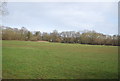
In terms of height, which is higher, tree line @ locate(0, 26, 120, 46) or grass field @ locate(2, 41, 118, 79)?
tree line @ locate(0, 26, 120, 46)

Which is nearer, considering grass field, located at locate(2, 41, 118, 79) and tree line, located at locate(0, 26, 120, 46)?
grass field, located at locate(2, 41, 118, 79)

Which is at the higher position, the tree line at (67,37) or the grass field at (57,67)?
the tree line at (67,37)

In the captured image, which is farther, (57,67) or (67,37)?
(67,37)

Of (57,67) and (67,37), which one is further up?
(67,37)

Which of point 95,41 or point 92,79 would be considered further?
point 95,41

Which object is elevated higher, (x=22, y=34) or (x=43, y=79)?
(x=22, y=34)

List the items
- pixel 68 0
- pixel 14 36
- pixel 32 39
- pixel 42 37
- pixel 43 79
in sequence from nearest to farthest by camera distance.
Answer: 1. pixel 43 79
2. pixel 68 0
3. pixel 14 36
4. pixel 32 39
5. pixel 42 37

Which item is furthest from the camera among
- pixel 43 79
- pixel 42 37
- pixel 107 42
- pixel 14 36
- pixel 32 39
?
pixel 42 37

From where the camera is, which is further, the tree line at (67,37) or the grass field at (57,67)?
the tree line at (67,37)

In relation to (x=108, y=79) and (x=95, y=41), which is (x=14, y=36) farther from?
(x=108, y=79)

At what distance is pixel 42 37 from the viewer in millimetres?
76500

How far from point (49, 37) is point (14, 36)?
23.6 metres

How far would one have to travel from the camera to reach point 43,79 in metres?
5.18

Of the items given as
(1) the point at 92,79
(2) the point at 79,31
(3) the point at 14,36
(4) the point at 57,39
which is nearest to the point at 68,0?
(1) the point at 92,79
